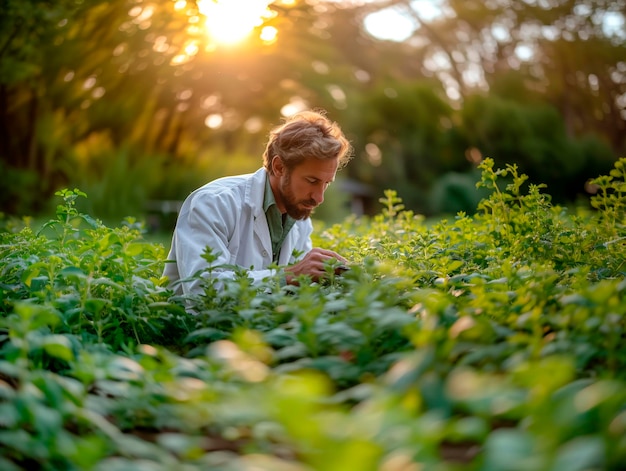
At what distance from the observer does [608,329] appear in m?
1.60

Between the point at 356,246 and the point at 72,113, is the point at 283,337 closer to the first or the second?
the point at 356,246

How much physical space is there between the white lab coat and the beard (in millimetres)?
111

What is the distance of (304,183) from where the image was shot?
365 centimetres

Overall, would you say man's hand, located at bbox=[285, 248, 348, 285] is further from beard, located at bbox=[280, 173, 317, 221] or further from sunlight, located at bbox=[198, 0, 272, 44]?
sunlight, located at bbox=[198, 0, 272, 44]

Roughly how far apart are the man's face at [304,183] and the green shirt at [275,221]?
2.6 inches

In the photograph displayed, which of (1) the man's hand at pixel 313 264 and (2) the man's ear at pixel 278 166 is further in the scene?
(2) the man's ear at pixel 278 166

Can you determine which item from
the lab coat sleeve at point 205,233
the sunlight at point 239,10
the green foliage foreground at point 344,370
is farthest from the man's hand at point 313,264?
the sunlight at point 239,10

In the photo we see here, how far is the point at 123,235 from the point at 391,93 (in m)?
27.7

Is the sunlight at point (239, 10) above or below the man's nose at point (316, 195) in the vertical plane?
above

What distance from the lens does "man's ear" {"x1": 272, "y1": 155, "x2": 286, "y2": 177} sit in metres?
3.71

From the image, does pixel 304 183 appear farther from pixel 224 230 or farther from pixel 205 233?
pixel 205 233

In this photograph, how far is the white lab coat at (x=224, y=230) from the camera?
3152 millimetres

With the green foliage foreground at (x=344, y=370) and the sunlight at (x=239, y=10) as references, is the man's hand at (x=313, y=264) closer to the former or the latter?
the green foliage foreground at (x=344, y=370)

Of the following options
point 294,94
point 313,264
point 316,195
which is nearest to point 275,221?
point 316,195
